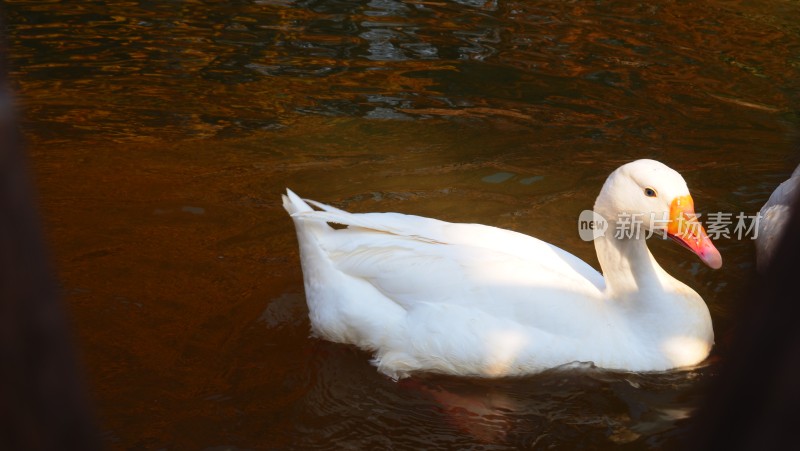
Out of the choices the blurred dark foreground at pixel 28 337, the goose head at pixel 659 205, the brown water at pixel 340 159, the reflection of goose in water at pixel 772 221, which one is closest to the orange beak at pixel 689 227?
the goose head at pixel 659 205

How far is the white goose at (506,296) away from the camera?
3789 mm

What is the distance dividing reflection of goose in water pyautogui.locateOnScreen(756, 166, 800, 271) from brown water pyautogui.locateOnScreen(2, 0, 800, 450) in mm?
218

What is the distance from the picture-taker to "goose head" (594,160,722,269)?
3.73 metres

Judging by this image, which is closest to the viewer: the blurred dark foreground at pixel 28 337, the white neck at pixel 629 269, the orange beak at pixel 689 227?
the blurred dark foreground at pixel 28 337

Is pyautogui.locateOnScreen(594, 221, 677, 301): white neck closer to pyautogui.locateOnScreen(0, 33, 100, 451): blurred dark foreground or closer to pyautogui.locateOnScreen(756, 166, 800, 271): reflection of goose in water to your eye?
pyautogui.locateOnScreen(756, 166, 800, 271): reflection of goose in water

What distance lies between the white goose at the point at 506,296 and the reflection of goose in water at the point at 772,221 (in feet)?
3.41

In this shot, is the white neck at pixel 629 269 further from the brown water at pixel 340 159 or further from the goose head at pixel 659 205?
the brown water at pixel 340 159

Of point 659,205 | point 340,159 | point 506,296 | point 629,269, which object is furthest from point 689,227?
point 340,159

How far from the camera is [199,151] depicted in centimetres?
623

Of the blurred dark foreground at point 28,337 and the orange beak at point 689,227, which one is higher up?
the blurred dark foreground at point 28,337

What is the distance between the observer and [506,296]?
382 cm

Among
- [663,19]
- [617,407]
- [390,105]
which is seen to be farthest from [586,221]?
[663,19]

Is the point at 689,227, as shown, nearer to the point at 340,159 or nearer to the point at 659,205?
the point at 659,205

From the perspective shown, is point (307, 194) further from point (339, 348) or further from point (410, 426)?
point (410, 426)
